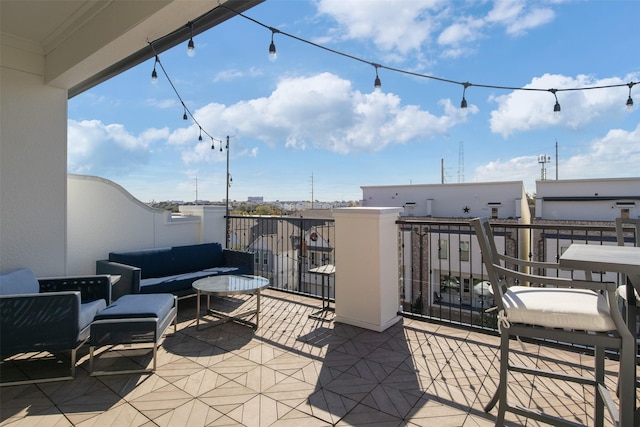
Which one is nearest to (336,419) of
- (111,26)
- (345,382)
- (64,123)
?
(345,382)

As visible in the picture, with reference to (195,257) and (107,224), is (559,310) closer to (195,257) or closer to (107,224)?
(195,257)

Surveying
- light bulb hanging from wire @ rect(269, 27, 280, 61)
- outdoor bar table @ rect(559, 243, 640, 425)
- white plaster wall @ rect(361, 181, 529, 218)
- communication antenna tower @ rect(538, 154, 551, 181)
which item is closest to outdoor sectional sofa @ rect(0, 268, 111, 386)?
light bulb hanging from wire @ rect(269, 27, 280, 61)

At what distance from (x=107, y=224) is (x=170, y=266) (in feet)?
3.36

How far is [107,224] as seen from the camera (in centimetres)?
435

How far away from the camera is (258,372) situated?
2389mm

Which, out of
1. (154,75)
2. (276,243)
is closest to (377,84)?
(154,75)

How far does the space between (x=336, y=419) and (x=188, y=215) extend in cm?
457

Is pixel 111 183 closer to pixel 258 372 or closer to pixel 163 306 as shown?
pixel 163 306

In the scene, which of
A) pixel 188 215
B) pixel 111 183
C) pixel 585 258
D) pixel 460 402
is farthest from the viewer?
pixel 188 215

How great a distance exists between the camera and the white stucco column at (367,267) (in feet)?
10.3

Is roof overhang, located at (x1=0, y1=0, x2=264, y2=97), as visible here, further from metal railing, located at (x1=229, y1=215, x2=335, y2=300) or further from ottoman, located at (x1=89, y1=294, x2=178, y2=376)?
metal railing, located at (x1=229, y1=215, x2=335, y2=300)

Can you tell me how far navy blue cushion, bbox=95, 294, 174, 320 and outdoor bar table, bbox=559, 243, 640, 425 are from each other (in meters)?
2.76

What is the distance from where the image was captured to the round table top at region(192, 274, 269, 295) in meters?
3.24

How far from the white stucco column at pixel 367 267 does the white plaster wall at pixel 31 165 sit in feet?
10.3
